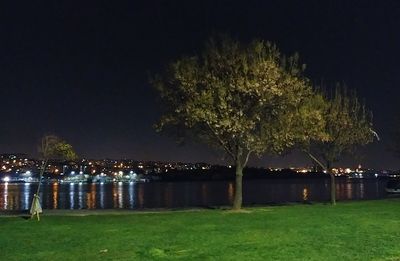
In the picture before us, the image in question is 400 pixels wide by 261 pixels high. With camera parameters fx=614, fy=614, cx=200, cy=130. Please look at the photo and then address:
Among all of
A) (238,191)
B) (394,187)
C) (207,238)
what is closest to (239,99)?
(238,191)

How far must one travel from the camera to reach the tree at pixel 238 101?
34.1 m

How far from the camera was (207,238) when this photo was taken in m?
21.2

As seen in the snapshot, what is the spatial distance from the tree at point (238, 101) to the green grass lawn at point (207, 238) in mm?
6814

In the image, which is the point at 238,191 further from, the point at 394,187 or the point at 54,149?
the point at 394,187

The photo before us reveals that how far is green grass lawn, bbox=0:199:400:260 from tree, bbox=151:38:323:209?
681 cm

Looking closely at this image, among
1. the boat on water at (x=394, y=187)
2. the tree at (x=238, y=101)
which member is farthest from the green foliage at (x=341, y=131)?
the boat on water at (x=394, y=187)

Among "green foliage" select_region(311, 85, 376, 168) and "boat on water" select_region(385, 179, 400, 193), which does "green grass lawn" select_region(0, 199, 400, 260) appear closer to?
"green foliage" select_region(311, 85, 376, 168)

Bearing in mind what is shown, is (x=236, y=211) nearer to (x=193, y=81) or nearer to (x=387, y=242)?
(x=193, y=81)

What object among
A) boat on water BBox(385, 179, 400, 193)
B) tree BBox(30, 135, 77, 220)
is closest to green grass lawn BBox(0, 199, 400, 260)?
tree BBox(30, 135, 77, 220)

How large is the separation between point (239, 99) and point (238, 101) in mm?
133

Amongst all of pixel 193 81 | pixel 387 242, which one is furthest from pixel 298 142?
pixel 387 242

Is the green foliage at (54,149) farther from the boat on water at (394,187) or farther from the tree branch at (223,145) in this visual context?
the boat on water at (394,187)

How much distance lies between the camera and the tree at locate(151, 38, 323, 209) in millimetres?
34125

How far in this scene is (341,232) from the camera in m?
22.5
